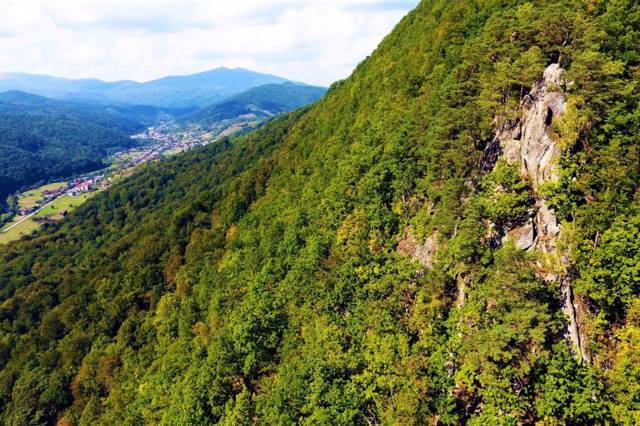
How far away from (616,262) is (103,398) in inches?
3522

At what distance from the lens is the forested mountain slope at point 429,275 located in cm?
3053

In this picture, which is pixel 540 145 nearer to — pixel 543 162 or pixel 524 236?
pixel 543 162

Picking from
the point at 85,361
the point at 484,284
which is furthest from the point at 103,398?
the point at 484,284

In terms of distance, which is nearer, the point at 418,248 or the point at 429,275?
the point at 429,275

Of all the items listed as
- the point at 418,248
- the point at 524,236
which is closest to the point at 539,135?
the point at 524,236

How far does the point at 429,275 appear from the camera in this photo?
42594 mm

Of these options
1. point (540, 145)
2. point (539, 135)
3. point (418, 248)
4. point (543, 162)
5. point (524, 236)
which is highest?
point (539, 135)

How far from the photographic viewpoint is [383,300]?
47.3 m

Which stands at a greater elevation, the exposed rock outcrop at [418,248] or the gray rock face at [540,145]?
the gray rock face at [540,145]

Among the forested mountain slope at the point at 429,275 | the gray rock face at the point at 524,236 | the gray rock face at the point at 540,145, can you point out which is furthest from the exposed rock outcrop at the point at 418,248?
the gray rock face at the point at 540,145

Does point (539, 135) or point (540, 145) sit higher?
point (539, 135)

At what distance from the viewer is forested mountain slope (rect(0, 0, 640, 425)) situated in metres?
30.5

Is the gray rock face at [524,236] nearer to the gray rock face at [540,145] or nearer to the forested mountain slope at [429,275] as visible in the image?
the gray rock face at [540,145]

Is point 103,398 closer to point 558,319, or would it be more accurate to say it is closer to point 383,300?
point 383,300
